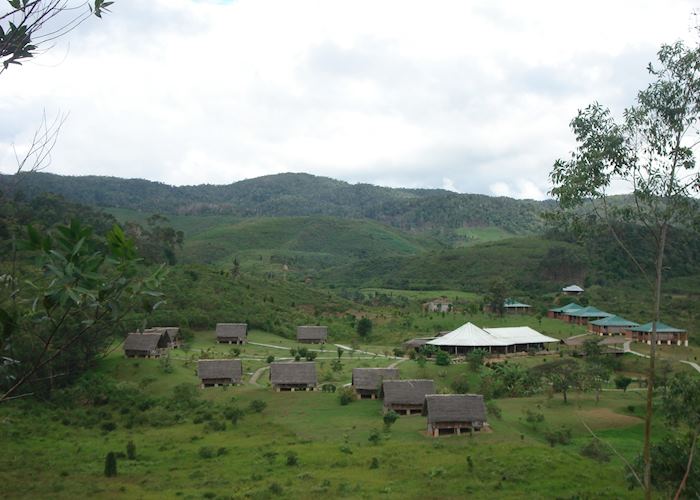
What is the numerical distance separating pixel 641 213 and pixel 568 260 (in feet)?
292

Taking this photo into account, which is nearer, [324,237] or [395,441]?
[395,441]

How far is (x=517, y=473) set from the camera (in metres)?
25.3

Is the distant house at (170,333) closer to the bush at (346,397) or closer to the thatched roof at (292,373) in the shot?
the thatched roof at (292,373)

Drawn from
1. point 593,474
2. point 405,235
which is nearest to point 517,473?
point 593,474

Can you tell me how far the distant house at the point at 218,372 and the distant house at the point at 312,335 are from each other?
1597cm

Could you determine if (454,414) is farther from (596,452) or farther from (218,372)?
(218,372)

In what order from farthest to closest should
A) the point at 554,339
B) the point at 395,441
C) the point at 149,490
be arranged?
the point at 554,339 < the point at 395,441 < the point at 149,490

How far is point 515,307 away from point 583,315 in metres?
8.65

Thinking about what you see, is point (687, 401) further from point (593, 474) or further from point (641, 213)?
point (593, 474)

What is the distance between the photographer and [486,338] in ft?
174

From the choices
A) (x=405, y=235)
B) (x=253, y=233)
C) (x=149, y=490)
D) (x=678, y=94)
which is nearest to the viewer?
(x=678, y=94)

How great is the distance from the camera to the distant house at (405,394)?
119 ft

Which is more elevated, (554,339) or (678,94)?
(678,94)

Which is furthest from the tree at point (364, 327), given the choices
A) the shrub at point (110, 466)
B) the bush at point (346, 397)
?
the shrub at point (110, 466)
